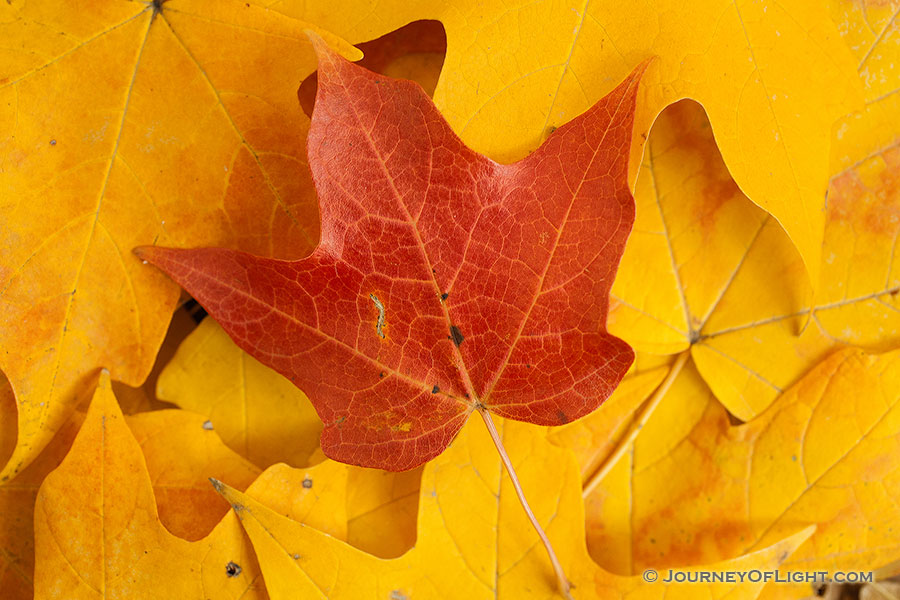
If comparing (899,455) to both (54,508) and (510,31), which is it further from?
(54,508)

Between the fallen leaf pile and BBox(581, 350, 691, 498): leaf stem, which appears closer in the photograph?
the fallen leaf pile

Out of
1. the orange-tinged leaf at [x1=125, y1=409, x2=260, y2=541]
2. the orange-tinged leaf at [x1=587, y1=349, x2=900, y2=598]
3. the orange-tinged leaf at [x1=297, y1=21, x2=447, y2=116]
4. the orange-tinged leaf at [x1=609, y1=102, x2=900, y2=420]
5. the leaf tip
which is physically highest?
the orange-tinged leaf at [x1=297, y1=21, x2=447, y2=116]

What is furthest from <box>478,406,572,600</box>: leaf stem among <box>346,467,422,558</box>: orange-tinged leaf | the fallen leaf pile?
<box>346,467,422,558</box>: orange-tinged leaf

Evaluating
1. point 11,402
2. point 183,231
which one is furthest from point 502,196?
point 11,402

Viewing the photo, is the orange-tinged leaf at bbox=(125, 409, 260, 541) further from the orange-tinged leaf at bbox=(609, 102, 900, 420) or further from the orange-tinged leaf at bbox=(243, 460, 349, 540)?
the orange-tinged leaf at bbox=(609, 102, 900, 420)

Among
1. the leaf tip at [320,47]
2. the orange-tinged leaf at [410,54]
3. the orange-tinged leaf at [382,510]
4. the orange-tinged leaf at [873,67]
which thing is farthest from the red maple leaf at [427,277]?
the orange-tinged leaf at [873,67]

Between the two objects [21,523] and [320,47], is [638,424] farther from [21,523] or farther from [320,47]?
[21,523]

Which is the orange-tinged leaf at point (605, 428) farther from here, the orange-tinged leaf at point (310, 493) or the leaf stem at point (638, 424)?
the orange-tinged leaf at point (310, 493)
